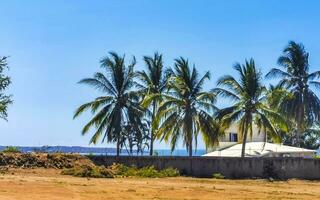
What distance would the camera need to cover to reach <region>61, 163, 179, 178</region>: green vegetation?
3188 centimetres

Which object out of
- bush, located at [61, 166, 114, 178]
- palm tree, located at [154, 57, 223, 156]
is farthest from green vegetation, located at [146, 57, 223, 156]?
bush, located at [61, 166, 114, 178]

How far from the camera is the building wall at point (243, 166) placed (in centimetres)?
3538

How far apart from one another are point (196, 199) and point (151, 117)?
25825 millimetres

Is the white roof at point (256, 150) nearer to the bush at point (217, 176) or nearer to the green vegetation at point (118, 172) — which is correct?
the bush at point (217, 176)

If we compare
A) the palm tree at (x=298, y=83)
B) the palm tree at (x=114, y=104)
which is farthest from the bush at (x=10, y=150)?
the palm tree at (x=298, y=83)

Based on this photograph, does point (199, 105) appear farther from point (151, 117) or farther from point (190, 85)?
point (151, 117)

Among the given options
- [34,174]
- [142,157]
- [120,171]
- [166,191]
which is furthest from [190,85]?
[166,191]

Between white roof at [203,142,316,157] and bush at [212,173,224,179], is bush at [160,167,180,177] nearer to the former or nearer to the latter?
bush at [212,173,224,179]

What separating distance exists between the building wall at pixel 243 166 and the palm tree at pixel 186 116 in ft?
17.3

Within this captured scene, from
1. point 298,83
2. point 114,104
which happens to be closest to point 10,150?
point 114,104

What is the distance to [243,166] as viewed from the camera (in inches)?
1410

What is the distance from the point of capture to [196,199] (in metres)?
20.9

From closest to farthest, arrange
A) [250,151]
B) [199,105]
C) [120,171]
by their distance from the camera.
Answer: [120,171] → [199,105] → [250,151]

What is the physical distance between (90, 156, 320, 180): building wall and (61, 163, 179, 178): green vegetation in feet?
3.07
